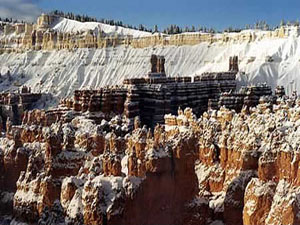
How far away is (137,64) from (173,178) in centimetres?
4700

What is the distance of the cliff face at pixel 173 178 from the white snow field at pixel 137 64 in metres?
26.9

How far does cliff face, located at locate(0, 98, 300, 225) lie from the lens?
10.7 m

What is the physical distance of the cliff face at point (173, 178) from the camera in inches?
420

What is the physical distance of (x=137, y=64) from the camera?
59.3 meters

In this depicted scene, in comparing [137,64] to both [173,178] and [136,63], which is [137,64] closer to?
[136,63]

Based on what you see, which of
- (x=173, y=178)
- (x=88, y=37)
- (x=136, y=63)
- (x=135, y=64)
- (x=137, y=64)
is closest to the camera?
(x=173, y=178)

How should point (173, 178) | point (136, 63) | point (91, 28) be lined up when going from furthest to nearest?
1. point (91, 28)
2. point (136, 63)
3. point (173, 178)

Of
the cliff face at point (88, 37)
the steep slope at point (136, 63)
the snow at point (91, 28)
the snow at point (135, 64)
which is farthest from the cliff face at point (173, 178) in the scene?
the snow at point (91, 28)

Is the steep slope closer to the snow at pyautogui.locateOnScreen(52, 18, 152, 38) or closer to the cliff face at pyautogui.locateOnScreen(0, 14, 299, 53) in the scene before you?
the cliff face at pyautogui.locateOnScreen(0, 14, 299, 53)

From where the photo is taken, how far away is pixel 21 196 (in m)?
14.6

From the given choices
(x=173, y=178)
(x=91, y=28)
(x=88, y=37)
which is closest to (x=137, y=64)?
(x=88, y=37)

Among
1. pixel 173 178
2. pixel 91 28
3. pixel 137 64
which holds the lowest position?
pixel 173 178

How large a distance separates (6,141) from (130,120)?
9.78 meters

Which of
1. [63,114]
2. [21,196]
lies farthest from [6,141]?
[63,114]
